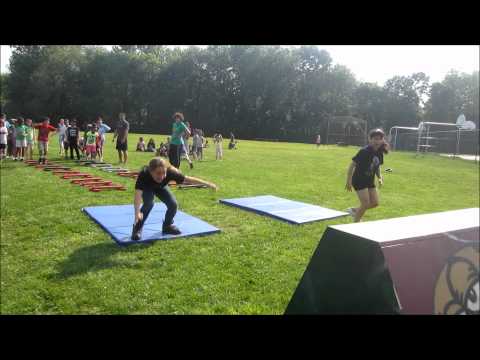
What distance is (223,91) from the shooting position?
2889 inches

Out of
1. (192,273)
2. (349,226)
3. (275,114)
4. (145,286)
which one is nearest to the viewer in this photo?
(349,226)

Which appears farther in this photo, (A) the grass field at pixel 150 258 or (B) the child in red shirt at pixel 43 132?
(B) the child in red shirt at pixel 43 132

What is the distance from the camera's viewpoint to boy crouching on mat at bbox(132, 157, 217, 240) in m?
5.92

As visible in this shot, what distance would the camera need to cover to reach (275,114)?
70062mm

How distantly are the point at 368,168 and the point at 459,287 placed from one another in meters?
4.30

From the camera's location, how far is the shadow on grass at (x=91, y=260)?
524 centimetres

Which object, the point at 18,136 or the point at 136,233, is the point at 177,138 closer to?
A: the point at 136,233

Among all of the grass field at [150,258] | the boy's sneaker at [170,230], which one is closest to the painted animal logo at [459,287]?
the grass field at [150,258]

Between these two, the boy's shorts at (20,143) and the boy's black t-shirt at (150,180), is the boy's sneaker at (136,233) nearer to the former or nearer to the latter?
the boy's black t-shirt at (150,180)

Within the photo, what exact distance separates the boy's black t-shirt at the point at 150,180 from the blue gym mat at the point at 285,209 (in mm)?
2757

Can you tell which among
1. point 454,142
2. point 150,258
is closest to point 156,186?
point 150,258

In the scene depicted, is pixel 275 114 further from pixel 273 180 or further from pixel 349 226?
pixel 349 226
